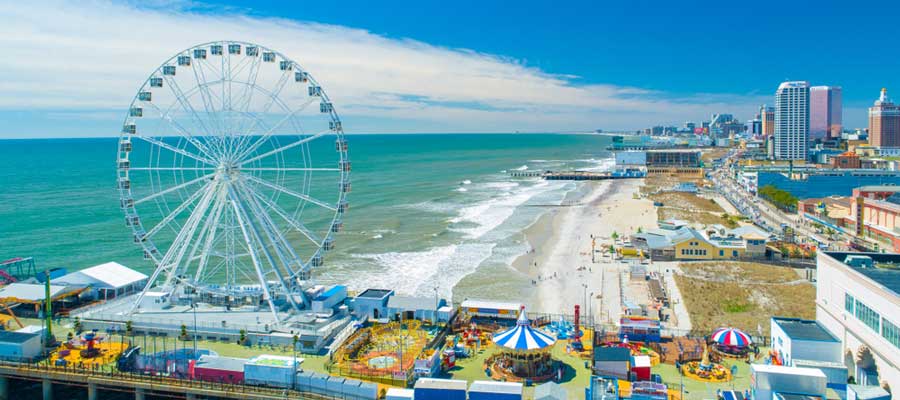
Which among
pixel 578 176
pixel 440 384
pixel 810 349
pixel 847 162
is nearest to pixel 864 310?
pixel 810 349

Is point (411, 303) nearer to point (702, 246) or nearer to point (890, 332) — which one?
point (890, 332)

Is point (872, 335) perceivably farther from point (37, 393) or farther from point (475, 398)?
point (37, 393)

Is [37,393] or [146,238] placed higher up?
[146,238]

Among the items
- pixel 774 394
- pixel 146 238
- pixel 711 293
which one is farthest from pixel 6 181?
pixel 774 394

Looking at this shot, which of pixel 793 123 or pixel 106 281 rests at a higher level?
pixel 793 123

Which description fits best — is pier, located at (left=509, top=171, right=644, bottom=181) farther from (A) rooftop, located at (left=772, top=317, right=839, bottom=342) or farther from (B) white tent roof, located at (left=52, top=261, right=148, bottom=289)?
(A) rooftop, located at (left=772, top=317, right=839, bottom=342)
